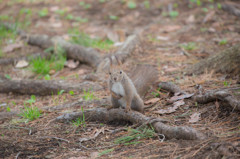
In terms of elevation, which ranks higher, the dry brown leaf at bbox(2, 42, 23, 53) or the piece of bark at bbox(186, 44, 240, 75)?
the dry brown leaf at bbox(2, 42, 23, 53)

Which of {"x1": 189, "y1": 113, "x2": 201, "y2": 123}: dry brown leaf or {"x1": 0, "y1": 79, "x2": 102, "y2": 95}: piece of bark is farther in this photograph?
{"x1": 0, "y1": 79, "x2": 102, "y2": 95}: piece of bark

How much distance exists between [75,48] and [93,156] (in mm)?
3393

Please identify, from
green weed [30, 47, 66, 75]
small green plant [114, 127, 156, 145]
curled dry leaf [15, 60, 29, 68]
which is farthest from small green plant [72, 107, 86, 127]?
curled dry leaf [15, 60, 29, 68]

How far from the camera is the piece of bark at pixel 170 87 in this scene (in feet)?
11.0

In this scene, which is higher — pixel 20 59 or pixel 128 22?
pixel 128 22

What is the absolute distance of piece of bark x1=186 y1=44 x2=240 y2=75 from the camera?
350cm

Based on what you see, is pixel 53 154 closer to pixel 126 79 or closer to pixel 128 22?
pixel 126 79

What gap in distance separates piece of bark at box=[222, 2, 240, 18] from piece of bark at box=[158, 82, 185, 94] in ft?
13.6

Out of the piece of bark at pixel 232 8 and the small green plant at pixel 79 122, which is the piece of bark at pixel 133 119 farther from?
the piece of bark at pixel 232 8

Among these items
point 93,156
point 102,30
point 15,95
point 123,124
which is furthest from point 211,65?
point 102,30

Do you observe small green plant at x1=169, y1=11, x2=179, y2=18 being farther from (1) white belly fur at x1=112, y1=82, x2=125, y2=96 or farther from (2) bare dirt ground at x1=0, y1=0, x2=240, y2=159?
(1) white belly fur at x1=112, y1=82, x2=125, y2=96

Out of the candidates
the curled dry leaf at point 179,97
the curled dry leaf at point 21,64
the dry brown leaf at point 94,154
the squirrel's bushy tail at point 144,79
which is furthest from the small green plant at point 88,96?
the curled dry leaf at point 21,64

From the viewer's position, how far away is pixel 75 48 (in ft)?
17.6

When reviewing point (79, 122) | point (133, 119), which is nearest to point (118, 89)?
point (133, 119)
